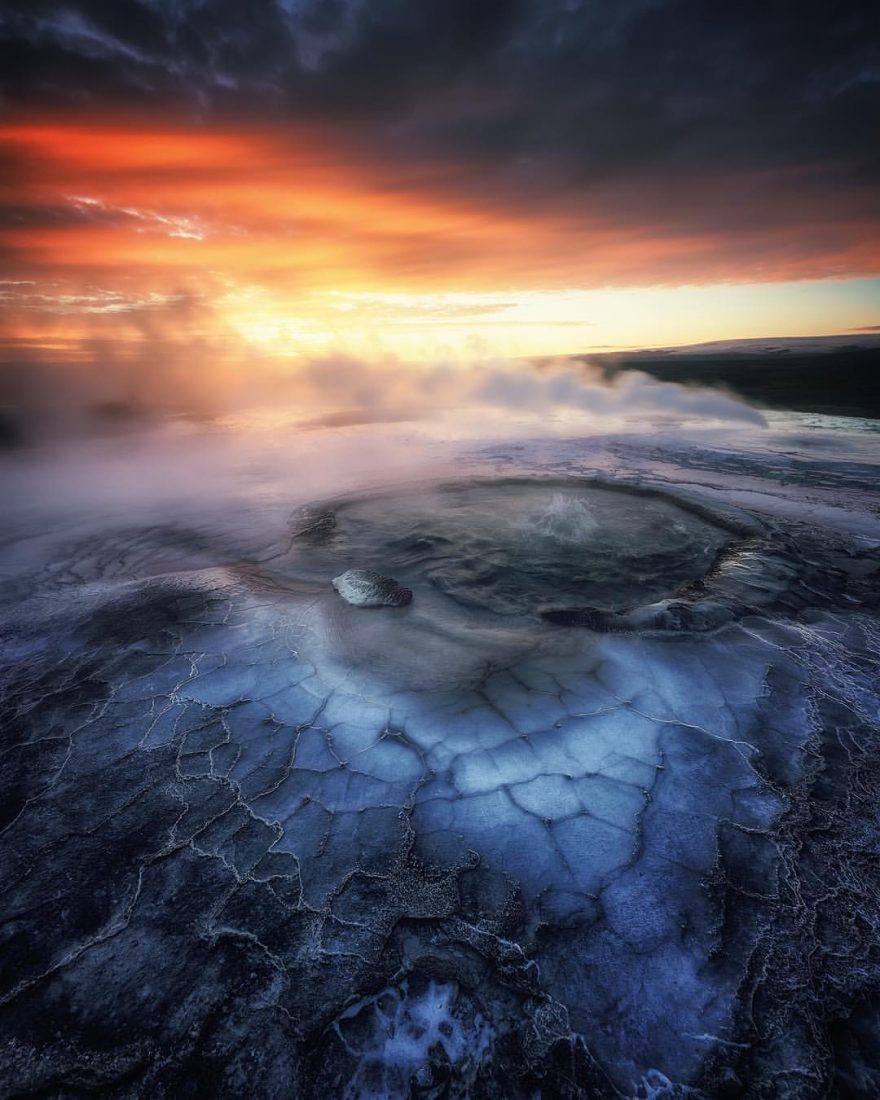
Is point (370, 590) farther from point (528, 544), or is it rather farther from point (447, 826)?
point (447, 826)

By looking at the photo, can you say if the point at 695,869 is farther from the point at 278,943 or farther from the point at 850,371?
the point at 850,371

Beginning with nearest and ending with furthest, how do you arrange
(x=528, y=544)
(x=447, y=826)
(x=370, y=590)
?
(x=447, y=826) → (x=370, y=590) → (x=528, y=544)

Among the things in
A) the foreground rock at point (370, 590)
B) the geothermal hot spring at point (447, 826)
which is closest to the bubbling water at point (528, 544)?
the geothermal hot spring at point (447, 826)

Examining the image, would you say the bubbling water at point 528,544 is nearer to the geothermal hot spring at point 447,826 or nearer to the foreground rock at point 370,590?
the geothermal hot spring at point 447,826

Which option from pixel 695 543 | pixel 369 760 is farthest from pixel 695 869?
pixel 695 543

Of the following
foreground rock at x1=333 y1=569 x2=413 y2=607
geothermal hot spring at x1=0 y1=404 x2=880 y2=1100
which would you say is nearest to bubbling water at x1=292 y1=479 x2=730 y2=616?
geothermal hot spring at x1=0 y1=404 x2=880 y2=1100

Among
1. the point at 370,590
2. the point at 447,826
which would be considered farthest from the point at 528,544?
the point at 447,826

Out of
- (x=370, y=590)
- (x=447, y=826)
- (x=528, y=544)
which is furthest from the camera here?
(x=528, y=544)

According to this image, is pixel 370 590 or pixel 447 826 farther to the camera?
pixel 370 590
